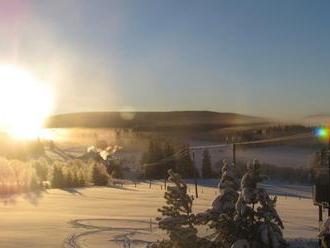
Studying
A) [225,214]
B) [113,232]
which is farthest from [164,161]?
[225,214]

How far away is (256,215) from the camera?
14180 millimetres

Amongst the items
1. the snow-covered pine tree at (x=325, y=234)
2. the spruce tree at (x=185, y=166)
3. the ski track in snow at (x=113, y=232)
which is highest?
the spruce tree at (x=185, y=166)

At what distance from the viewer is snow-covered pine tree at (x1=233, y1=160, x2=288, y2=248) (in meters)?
13.8

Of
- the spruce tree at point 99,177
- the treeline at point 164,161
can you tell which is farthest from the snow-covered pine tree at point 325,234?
the treeline at point 164,161

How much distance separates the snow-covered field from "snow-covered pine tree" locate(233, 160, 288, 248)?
24.1ft

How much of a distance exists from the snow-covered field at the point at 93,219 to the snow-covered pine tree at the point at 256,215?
7350 millimetres

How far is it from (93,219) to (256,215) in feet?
52.4

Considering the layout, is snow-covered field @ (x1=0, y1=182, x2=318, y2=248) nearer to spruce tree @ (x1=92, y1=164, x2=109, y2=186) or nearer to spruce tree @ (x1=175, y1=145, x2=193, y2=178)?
spruce tree @ (x1=92, y1=164, x2=109, y2=186)

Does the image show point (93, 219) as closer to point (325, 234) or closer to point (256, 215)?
point (256, 215)

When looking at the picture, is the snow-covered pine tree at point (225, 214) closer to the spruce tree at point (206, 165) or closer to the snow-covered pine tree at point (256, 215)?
the snow-covered pine tree at point (256, 215)

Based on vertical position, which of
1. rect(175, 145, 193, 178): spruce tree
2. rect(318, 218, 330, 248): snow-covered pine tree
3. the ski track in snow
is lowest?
the ski track in snow

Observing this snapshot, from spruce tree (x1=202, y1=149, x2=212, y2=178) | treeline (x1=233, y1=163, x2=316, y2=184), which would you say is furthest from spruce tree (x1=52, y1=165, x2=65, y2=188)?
treeline (x1=233, y1=163, x2=316, y2=184)

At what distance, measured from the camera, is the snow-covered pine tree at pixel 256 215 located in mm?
13828

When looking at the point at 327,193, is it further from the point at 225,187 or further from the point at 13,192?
the point at 13,192
